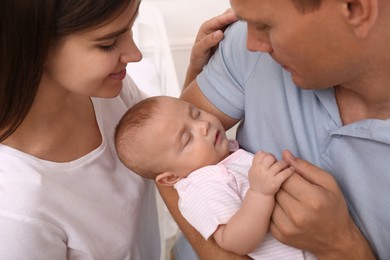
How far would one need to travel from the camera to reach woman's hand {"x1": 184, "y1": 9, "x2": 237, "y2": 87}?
132cm

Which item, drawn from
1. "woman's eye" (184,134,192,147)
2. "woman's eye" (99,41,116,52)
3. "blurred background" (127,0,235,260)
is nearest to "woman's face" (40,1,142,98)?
"woman's eye" (99,41,116,52)

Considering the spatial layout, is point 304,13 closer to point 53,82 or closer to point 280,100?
point 280,100

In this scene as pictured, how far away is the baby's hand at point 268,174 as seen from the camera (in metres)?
1.02

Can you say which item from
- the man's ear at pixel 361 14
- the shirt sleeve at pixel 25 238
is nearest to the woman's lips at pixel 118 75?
the shirt sleeve at pixel 25 238

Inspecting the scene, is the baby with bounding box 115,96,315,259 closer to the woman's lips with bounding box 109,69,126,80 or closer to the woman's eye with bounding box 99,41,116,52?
the woman's lips with bounding box 109,69,126,80

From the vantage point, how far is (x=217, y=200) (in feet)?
3.60

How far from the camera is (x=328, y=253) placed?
1.07m

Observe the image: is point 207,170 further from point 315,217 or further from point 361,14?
point 361,14

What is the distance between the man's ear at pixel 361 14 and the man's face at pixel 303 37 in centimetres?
1

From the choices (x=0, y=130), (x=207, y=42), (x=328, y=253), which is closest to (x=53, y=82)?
(x=0, y=130)

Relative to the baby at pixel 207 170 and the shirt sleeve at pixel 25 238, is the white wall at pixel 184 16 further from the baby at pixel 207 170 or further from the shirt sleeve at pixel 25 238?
the shirt sleeve at pixel 25 238

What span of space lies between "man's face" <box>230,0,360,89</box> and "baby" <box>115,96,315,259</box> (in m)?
0.20

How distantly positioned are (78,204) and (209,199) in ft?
1.01

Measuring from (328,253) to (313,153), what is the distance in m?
0.23
